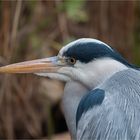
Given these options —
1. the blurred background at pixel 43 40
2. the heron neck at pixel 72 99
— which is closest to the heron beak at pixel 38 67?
the heron neck at pixel 72 99

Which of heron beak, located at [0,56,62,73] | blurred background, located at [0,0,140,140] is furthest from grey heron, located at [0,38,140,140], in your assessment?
blurred background, located at [0,0,140,140]

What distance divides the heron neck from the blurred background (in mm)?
1691

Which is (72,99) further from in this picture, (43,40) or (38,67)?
(43,40)

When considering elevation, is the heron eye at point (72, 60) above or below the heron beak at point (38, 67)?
above

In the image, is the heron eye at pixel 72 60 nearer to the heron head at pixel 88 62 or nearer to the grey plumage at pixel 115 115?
the heron head at pixel 88 62

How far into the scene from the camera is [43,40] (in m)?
5.21

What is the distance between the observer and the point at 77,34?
6.07m

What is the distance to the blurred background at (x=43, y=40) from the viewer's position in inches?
192

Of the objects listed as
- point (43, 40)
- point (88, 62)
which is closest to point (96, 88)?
point (88, 62)

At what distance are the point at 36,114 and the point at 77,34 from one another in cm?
96

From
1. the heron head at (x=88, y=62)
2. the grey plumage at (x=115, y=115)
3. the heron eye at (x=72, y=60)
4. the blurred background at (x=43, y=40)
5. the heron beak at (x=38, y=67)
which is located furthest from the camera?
the blurred background at (x=43, y=40)

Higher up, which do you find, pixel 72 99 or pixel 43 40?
pixel 72 99

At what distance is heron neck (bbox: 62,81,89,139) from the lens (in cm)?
306

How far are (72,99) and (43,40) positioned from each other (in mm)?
2161
